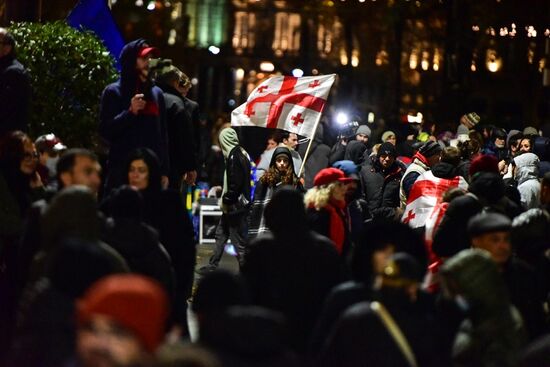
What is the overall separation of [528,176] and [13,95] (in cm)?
634

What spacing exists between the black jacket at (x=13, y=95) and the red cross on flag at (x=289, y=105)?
5093mm

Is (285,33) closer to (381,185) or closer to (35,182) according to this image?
(381,185)

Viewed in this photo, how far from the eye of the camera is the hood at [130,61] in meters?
12.4

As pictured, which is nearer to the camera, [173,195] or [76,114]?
[173,195]

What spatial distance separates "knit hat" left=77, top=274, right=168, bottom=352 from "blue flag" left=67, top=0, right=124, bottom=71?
1040cm

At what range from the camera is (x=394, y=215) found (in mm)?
17250

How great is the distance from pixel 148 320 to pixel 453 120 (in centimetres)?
2782

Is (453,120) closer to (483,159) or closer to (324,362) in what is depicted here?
(483,159)

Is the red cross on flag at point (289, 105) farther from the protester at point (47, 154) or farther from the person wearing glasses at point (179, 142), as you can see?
the protester at point (47, 154)

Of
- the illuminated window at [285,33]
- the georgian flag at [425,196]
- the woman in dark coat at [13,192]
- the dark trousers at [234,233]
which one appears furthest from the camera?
the illuminated window at [285,33]

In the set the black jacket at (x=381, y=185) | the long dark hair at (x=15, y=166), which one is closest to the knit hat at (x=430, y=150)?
the black jacket at (x=381, y=185)

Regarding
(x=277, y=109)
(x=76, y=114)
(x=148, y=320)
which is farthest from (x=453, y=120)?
(x=148, y=320)

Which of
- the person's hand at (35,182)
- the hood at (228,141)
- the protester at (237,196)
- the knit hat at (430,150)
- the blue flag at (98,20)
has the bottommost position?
the protester at (237,196)

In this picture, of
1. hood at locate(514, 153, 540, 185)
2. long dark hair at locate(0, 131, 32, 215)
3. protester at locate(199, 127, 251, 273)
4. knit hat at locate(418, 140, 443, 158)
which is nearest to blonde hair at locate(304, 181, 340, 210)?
long dark hair at locate(0, 131, 32, 215)
